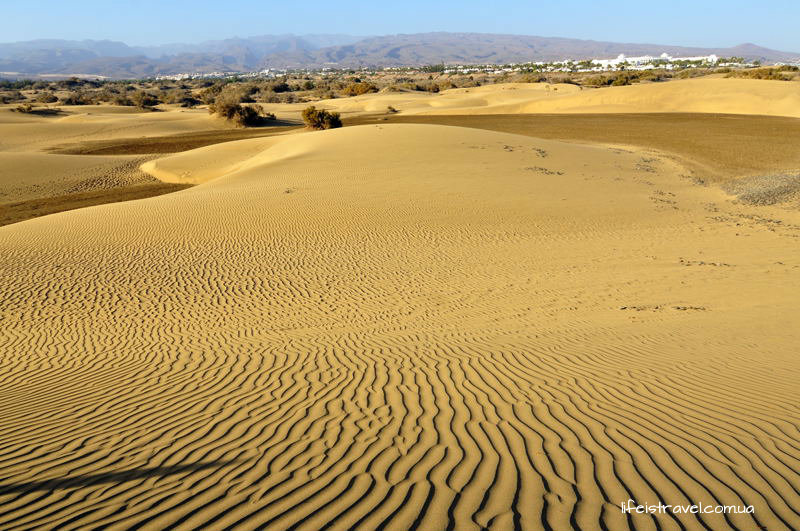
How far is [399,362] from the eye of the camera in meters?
8.35

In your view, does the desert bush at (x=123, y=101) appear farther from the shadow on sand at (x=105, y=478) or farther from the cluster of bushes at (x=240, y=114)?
the shadow on sand at (x=105, y=478)

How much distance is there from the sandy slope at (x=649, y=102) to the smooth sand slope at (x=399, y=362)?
1555 inches

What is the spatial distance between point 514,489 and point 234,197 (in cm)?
1822

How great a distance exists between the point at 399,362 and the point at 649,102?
60.1 meters

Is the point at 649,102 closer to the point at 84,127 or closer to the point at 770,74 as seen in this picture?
the point at 770,74

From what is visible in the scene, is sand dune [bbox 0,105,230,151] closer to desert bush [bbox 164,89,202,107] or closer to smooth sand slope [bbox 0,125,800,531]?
desert bush [bbox 164,89,202,107]

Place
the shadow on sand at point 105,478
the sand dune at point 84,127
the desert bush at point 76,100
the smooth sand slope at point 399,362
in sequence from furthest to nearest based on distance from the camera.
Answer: the desert bush at point 76,100 → the sand dune at point 84,127 → the shadow on sand at point 105,478 → the smooth sand slope at point 399,362

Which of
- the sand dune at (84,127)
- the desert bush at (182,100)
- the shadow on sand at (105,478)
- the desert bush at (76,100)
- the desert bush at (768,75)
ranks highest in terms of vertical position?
the shadow on sand at (105,478)

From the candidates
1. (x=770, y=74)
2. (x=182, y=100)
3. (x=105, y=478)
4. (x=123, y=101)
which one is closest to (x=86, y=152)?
(x=123, y=101)

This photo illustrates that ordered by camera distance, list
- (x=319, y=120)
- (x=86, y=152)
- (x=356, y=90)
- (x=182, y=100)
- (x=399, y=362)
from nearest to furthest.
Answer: (x=399, y=362) → (x=86, y=152) → (x=319, y=120) → (x=182, y=100) → (x=356, y=90)

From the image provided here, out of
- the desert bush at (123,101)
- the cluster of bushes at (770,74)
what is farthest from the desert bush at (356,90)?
the cluster of bushes at (770,74)

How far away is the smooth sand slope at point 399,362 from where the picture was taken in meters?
4.53

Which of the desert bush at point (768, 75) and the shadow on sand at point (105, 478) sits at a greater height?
the shadow on sand at point (105, 478)

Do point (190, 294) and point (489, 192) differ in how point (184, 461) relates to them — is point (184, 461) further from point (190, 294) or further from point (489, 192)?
point (489, 192)
